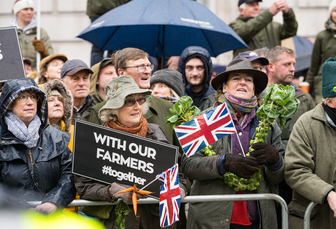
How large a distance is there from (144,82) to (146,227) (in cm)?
152

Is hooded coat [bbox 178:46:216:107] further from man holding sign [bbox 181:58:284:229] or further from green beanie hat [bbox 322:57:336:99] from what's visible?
green beanie hat [bbox 322:57:336:99]

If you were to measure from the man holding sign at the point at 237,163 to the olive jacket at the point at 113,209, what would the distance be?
264 mm

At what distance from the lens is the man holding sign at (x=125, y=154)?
3979 mm

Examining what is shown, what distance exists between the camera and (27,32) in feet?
29.6

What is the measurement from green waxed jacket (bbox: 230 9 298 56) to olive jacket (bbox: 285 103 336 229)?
3.44 m

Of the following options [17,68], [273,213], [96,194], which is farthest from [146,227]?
[17,68]

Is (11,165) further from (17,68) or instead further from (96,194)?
(17,68)

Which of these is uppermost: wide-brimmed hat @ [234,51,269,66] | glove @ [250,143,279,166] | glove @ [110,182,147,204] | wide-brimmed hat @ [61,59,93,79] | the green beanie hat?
the green beanie hat

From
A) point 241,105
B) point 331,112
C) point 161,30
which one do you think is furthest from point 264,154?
point 161,30

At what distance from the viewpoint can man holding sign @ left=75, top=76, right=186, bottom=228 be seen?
3979mm

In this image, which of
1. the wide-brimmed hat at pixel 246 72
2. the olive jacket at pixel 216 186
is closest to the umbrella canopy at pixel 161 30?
the wide-brimmed hat at pixel 246 72

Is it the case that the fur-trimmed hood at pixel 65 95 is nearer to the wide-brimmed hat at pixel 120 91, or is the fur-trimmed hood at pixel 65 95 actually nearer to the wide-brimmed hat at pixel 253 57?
the wide-brimmed hat at pixel 120 91

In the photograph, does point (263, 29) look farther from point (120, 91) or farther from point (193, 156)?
point (120, 91)

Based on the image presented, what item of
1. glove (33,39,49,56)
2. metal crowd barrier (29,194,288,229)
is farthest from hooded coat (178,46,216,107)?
glove (33,39,49,56)
